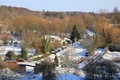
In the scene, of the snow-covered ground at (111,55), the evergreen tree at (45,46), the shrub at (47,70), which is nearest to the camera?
the shrub at (47,70)

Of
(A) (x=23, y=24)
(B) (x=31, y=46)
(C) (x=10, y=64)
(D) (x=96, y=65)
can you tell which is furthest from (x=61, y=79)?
(A) (x=23, y=24)

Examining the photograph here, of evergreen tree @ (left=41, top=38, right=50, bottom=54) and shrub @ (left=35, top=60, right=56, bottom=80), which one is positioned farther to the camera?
evergreen tree @ (left=41, top=38, right=50, bottom=54)

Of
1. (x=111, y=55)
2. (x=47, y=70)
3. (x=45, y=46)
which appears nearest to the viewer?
(x=47, y=70)

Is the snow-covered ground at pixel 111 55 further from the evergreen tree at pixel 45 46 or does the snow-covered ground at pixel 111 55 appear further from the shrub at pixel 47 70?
the evergreen tree at pixel 45 46

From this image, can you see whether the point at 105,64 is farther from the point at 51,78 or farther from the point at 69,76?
the point at 51,78

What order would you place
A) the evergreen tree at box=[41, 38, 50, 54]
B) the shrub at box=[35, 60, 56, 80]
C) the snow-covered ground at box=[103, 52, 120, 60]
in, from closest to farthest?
the shrub at box=[35, 60, 56, 80], the snow-covered ground at box=[103, 52, 120, 60], the evergreen tree at box=[41, 38, 50, 54]

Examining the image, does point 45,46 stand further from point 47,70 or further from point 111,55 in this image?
point 47,70

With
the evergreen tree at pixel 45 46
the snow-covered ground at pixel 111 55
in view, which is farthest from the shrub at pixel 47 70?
the evergreen tree at pixel 45 46

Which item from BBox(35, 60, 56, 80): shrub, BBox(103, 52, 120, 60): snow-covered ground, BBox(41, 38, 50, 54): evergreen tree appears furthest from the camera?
BBox(41, 38, 50, 54): evergreen tree

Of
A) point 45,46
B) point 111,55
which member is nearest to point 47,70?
point 111,55

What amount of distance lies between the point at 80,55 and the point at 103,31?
20.0ft

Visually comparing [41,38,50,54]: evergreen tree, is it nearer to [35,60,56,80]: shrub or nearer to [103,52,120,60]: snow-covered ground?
[103,52,120,60]: snow-covered ground

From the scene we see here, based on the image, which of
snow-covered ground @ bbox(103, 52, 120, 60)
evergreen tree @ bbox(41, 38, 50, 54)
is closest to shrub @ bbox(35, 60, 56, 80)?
snow-covered ground @ bbox(103, 52, 120, 60)

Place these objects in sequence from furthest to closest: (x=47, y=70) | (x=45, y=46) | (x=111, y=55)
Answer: (x=45, y=46), (x=111, y=55), (x=47, y=70)
